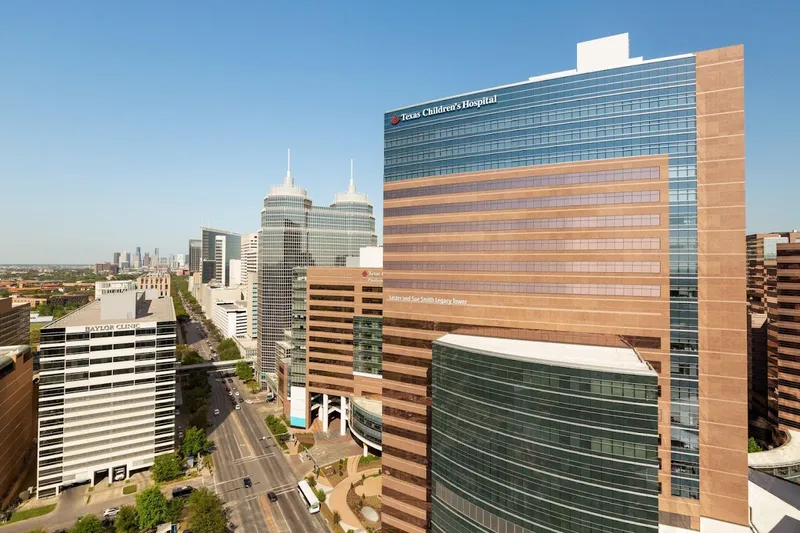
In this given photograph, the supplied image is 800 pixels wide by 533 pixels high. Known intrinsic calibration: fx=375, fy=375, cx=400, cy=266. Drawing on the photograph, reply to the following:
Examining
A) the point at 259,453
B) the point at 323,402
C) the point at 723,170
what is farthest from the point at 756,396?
the point at 259,453

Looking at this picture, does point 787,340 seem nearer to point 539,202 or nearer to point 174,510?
point 539,202

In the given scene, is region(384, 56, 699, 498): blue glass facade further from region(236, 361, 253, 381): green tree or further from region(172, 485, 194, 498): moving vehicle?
region(236, 361, 253, 381): green tree

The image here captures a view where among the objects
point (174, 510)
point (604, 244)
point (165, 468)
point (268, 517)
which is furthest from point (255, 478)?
point (604, 244)

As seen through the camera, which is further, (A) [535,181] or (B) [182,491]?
(B) [182,491]

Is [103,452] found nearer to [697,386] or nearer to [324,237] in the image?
[324,237]

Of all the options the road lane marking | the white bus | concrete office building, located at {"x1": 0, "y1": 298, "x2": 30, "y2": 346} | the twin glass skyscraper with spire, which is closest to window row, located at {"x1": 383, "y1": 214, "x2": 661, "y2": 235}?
the white bus
